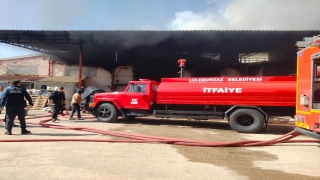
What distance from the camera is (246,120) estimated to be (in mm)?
9656

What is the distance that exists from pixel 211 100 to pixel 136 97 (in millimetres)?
3097

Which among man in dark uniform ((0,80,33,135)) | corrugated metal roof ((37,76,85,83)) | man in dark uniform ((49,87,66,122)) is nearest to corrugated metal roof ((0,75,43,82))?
corrugated metal roof ((37,76,85,83))

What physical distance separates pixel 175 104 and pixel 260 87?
3182 mm

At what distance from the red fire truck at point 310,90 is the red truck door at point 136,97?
6.28 metres

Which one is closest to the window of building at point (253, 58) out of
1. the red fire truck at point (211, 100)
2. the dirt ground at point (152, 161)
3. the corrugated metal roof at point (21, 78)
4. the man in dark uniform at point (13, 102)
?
the red fire truck at point (211, 100)

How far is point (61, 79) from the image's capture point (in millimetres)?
25984

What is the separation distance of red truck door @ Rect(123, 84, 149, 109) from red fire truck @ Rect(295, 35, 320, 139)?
6277mm

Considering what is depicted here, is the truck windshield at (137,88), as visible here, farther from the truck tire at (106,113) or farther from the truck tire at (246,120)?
the truck tire at (246,120)

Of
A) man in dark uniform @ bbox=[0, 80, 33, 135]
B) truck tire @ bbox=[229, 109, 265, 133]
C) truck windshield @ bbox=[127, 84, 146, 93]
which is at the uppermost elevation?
truck windshield @ bbox=[127, 84, 146, 93]

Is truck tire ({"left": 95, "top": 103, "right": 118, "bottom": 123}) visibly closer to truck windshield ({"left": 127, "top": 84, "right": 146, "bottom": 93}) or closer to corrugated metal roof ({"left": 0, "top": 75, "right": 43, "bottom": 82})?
truck windshield ({"left": 127, "top": 84, "right": 146, "bottom": 93})

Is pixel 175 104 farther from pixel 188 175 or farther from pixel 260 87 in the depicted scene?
pixel 188 175

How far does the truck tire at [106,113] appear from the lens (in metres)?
11.5

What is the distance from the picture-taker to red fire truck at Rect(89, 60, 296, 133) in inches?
369

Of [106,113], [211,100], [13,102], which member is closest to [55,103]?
[106,113]
